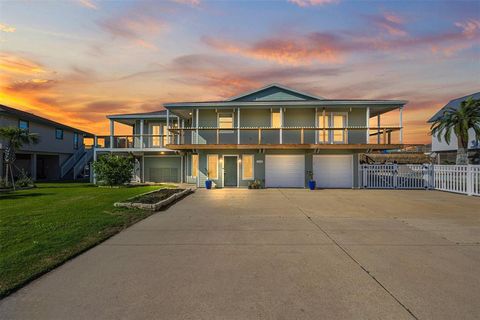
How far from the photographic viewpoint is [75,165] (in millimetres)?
26062

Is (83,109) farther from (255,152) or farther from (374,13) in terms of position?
(374,13)

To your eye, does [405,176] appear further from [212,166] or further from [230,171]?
[212,166]

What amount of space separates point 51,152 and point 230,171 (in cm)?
2023

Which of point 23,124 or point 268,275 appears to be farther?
point 23,124

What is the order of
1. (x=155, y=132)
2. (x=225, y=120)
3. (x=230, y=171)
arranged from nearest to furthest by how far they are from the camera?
(x=230, y=171) → (x=225, y=120) → (x=155, y=132)

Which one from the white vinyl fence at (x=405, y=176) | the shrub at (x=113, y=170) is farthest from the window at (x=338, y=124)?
the shrub at (x=113, y=170)

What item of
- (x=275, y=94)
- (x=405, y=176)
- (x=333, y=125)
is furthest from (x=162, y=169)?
(x=405, y=176)

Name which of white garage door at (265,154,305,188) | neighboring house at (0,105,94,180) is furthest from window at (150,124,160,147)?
neighboring house at (0,105,94,180)

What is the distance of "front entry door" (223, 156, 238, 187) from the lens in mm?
16656

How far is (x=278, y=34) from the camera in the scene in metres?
12.8

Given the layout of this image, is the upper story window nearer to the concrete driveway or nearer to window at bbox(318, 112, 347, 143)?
window at bbox(318, 112, 347, 143)

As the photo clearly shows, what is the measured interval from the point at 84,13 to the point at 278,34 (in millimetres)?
9349

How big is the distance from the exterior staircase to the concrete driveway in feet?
80.5

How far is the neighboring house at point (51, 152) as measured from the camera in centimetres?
2214
